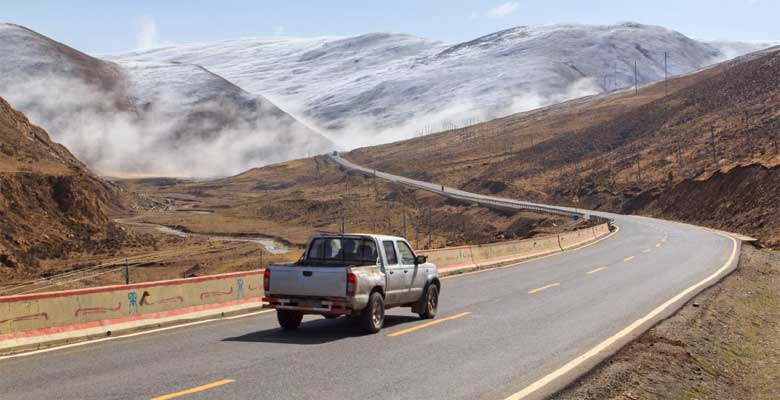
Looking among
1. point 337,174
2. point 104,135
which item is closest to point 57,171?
point 337,174

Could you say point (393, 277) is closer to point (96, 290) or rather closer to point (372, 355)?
point (372, 355)

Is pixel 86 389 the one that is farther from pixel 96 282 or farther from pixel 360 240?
pixel 96 282

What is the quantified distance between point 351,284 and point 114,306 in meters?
4.37

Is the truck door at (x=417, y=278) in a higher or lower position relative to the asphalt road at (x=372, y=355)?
higher

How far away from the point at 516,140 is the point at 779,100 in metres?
58.0

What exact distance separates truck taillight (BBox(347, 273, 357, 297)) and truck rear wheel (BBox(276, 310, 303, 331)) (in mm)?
1460

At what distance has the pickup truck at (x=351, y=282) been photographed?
13.9 metres

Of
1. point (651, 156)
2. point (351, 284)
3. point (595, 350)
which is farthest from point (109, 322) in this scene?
point (651, 156)

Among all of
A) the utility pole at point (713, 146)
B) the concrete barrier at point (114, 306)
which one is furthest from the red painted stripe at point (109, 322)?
the utility pole at point (713, 146)

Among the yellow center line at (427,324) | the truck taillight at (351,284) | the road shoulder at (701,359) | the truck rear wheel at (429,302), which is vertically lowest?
the road shoulder at (701,359)

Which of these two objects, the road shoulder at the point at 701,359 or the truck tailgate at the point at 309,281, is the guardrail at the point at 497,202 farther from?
the truck tailgate at the point at 309,281

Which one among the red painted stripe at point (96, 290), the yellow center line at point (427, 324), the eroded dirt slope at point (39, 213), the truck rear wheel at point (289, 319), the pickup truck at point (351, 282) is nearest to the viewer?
the red painted stripe at point (96, 290)

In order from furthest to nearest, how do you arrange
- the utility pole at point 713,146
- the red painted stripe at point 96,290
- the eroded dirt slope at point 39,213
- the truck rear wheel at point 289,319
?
the utility pole at point 713,146, the eroded dirt slope at point 39,213, the truck rear wheel at point 289,319, the red painted stripe at point 96,290

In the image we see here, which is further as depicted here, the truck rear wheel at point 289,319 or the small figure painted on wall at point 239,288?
the small figure painted on wall at point 239,288
